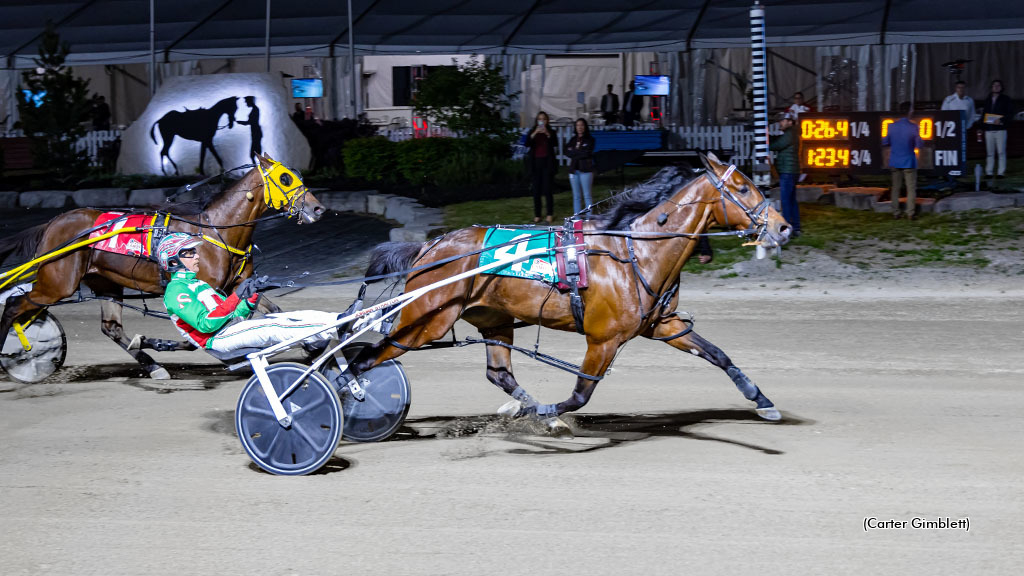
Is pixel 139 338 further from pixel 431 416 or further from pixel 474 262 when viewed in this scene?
pixel 474 262

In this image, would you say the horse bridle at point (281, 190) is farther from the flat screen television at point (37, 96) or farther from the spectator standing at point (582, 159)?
the flat screen television at point (37, 96)

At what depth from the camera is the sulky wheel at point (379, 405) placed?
6961 millimetres

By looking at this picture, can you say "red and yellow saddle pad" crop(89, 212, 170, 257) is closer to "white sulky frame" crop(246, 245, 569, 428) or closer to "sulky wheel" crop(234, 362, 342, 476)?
"white sulky frame" crop(246, 245, 569, 428)

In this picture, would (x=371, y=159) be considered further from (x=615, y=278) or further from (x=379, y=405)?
(x=615, y=278)

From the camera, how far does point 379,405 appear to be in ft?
22.9

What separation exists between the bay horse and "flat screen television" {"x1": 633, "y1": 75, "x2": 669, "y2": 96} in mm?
20013

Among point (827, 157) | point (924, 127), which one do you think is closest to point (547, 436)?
point (827, 157)

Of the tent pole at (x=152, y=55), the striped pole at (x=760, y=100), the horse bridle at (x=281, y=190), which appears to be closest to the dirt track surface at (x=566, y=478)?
the horse bridle at (x=281, y=190)

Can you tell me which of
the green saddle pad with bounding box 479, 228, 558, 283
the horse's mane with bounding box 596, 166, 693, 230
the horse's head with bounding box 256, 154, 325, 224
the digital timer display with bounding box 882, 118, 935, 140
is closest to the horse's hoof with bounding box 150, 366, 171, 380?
the horse's head with bounding box 256, 154, 325, 224

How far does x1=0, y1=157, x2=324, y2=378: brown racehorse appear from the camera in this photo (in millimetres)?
8883

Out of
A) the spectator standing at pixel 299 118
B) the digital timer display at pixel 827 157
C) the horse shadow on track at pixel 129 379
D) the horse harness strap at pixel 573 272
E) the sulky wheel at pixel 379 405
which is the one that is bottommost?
the horse shadow on track at pixel 129 379

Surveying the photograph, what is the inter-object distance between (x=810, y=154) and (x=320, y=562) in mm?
14245

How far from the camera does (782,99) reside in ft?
92.7

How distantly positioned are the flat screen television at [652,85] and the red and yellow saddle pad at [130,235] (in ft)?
62.5
